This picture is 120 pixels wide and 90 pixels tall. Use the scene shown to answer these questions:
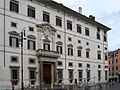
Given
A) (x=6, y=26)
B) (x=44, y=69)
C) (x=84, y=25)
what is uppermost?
(x=84, y=25)

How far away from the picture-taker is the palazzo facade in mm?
36550

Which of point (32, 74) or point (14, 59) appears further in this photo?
point (32, 74)

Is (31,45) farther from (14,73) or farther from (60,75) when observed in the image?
(60,75)

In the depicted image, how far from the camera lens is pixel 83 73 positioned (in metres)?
55.6

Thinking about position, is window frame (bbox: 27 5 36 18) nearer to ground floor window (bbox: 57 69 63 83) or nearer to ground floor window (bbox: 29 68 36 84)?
ground floor window (bbox: 29 68 36 84)

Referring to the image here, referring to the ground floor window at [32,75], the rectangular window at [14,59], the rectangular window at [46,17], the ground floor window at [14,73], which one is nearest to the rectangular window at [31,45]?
the rectangular window at [14,59]

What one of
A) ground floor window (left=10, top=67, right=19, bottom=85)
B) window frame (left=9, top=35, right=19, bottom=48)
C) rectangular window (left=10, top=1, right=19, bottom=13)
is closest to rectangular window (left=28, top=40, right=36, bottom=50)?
window frame (left=9, top=35, right=19, bottom=48)

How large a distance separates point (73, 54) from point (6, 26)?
Result: 69.6 ft

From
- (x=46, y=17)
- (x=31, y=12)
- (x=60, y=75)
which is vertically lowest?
(x=60, y=75)

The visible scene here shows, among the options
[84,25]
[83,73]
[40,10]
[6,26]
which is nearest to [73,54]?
[83,73]

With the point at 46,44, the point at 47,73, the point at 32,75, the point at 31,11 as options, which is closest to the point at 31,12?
the point at 31,11

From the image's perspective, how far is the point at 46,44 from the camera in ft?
145

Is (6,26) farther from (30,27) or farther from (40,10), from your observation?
(40,10)

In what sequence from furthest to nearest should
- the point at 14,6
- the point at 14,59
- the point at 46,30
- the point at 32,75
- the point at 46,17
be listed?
the point at 46,17, the point at 46,30, the point at 32,75, the point at 14,6, the point at 14,59
